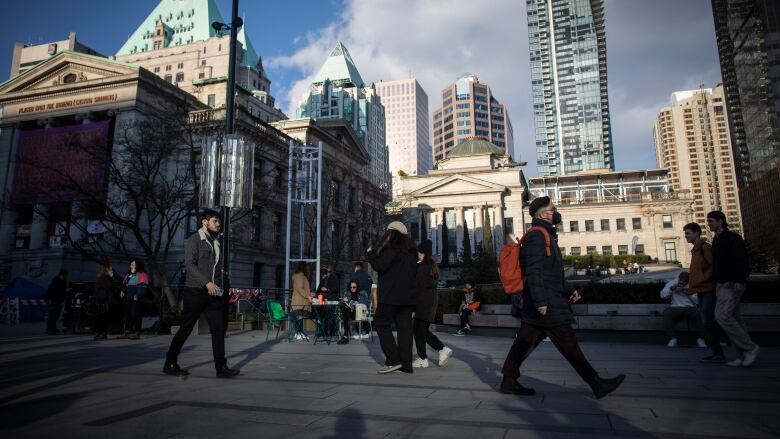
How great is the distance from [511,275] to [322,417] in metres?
2.40

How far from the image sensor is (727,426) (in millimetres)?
3439

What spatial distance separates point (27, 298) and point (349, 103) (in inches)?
4456

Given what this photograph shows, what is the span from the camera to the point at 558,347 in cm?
465

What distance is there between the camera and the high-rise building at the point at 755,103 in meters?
57.0

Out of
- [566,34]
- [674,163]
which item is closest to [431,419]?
[566,34]

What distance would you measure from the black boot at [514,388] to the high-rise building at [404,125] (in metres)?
185

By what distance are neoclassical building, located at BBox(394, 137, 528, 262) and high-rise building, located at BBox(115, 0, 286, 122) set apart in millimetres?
25845

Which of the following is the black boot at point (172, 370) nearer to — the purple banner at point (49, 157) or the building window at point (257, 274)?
the purple banner at point (49, 157)

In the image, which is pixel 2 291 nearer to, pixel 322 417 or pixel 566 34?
pixel 322 417

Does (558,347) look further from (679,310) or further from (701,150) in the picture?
(701,150)

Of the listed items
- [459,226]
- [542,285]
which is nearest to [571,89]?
[459,226]

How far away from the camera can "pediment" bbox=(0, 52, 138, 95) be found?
34156mm

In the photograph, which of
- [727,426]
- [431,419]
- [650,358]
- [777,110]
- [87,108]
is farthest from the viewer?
[777,110]

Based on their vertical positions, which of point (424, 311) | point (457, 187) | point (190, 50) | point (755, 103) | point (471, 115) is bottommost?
point (424, 311)
